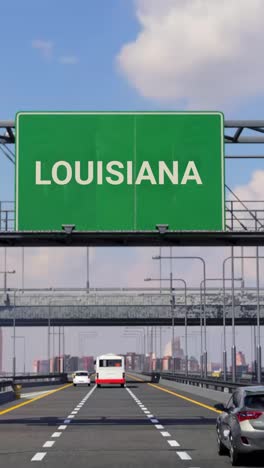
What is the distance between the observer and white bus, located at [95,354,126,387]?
8456 centimetres

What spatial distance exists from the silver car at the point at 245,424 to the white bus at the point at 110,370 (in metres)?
67.2

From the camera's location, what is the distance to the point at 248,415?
16.4 metres

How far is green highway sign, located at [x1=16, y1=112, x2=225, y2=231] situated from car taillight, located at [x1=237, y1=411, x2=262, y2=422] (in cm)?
902

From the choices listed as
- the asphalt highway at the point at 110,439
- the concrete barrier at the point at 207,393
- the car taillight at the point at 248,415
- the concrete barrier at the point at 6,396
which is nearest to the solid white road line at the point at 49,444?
the asphalt highway at the point at 110,439

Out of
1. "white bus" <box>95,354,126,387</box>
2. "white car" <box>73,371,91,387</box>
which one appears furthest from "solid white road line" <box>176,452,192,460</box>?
"white car" <box>73,371,91,387</box>

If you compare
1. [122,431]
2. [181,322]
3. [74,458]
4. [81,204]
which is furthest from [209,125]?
[181,322]

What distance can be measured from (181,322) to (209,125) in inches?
3255

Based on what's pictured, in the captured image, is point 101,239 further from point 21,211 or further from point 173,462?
point 173,462

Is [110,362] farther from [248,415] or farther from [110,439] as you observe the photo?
[248,415]

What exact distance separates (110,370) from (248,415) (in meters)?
69.6

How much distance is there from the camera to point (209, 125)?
1021 inches

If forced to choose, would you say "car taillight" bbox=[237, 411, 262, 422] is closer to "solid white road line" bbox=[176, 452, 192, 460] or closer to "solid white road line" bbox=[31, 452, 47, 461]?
"solid white road line" bbox=[176, 452, 192, 460]

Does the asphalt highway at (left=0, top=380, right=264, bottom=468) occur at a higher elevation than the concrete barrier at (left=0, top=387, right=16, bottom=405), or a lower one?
higher

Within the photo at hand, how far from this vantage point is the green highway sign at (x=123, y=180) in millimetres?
25094
